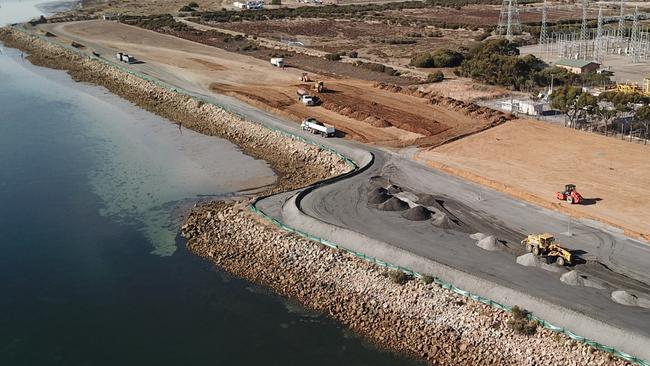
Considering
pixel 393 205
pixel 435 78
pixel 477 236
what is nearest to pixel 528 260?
pixel 477 236

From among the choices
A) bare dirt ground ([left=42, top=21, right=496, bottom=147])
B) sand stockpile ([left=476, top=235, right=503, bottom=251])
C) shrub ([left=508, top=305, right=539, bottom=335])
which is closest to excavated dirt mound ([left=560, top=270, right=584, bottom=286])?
shrub ([left=508, top=305, right=539, bottom=335])

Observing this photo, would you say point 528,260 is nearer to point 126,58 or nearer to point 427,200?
point 427,200

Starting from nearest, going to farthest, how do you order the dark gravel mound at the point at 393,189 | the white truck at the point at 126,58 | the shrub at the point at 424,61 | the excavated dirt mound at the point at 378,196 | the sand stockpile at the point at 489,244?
1. the sand stockpile at the point at 489,244
2. the excavated dirt mound at the point at 378,196
3. the dark gravel mound at the point at 393,189
4. the shrub at the point at 424,61
5. the white truck at the point at 126,58

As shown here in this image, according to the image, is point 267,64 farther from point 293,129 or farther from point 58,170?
point 58,170

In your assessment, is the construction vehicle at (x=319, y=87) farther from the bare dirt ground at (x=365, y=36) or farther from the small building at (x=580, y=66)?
the small building at (x=580, y=66)

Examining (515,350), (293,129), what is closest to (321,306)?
(515,350)

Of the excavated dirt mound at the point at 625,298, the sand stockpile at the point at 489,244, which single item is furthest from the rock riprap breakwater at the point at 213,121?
the excavated dirt mound at the point at 625,298

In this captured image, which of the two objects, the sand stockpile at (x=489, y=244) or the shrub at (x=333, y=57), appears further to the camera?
the shrub at (x=333, y=57)

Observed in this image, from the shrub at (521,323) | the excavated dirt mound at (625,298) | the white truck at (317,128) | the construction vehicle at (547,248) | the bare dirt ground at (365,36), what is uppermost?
the bare dirt ground at (365,36)
